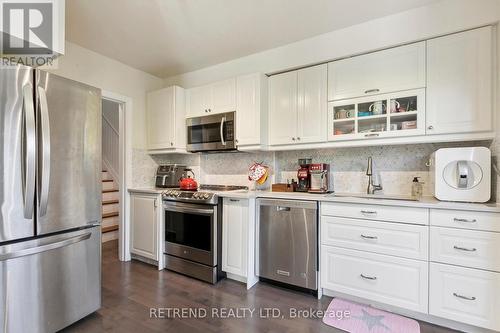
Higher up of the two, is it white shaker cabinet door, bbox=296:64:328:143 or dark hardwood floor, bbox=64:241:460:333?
white shaker cabinet door, bbox=296:64:328:143

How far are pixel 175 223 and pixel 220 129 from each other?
121cm

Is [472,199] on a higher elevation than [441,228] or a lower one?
higher

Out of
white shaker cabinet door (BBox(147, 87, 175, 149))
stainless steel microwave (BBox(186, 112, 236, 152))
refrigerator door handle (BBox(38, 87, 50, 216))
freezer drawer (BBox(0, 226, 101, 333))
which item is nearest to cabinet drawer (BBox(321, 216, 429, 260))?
stainless steel microwave (BBox(186, 112, 236, 152))

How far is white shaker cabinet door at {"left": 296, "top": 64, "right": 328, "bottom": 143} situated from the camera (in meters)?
2.48

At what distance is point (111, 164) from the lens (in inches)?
186

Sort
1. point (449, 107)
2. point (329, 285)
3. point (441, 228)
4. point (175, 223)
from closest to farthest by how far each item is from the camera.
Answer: point (441, 228) → point (449, 107) → point (329, 285) → point (175, 223)

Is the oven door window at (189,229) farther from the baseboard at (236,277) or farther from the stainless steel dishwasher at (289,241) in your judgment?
the stainless steel dishwasher at (289,241)

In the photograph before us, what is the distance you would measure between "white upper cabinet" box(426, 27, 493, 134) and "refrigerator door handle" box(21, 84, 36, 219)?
2823 millimetres

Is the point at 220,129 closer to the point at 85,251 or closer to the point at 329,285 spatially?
the point at 85,251

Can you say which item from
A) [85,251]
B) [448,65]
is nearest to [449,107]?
[448,65]

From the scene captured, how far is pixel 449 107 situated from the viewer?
6.40 feet

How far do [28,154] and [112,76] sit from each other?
6.26 ft

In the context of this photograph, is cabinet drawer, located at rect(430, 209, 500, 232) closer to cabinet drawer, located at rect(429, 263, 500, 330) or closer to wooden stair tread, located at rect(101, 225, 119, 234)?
cabinet drawer, located at rect(429, 263, 500, 330)

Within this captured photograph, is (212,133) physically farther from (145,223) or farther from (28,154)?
(28,154)
